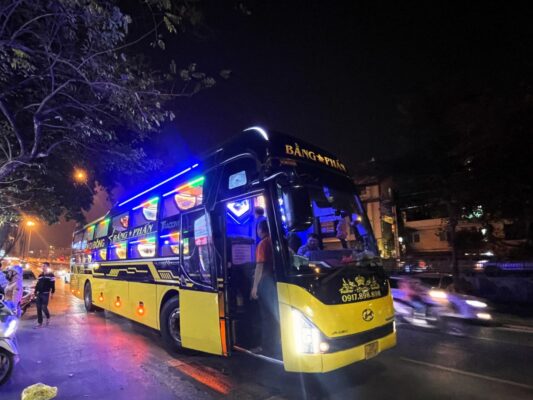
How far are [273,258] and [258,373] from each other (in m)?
2.21

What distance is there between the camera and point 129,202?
10.1 metres

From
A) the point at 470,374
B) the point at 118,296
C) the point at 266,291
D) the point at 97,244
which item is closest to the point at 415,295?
the point at 470,374

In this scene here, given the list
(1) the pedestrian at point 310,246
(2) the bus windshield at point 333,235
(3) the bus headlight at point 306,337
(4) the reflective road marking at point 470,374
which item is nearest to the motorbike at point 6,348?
(3) the bus headlight at point 306,337

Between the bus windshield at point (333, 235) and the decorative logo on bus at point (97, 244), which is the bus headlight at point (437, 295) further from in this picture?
the decorative logo on bus at point (97, 244)

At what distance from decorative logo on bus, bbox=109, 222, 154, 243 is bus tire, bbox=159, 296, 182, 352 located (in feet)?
6.18

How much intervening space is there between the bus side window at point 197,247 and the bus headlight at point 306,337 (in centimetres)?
187

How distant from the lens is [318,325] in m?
4.57

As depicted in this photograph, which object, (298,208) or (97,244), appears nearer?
(298,208)

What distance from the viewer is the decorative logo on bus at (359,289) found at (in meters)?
4.88

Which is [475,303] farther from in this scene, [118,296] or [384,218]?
[384,218]

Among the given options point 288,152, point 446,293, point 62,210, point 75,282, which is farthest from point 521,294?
point 62,210

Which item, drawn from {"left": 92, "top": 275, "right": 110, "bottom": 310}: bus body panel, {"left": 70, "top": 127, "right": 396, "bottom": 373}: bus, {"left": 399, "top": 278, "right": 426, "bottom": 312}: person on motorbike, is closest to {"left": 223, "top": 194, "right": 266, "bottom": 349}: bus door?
{"left": 70, "top": 127, "right": 396, "bottom": 373}: bus

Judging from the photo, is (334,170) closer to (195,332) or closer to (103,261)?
(195,332)

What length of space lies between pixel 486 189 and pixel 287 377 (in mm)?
11492
